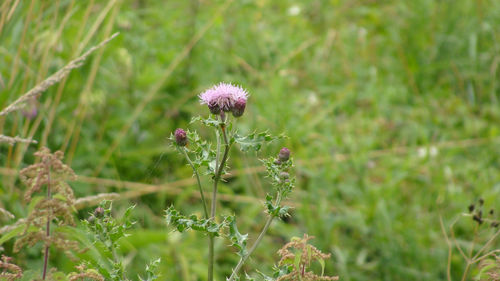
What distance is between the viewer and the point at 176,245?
2051 mm

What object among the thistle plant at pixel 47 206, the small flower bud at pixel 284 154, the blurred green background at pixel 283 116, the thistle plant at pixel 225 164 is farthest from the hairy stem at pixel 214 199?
the blurred green background at pixel 283 116

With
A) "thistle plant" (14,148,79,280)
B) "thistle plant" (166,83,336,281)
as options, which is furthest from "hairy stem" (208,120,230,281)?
"thistle plant" (14,148,79,280)

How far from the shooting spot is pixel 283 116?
279 cm

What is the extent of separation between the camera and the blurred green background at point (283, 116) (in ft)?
7.09

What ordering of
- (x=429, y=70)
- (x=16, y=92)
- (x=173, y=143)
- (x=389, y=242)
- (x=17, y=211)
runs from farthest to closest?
(x=429, y=70)
(x=389, y=242)
(x=16, y=92)
(x=17, y=211)
(x=173, y=143)

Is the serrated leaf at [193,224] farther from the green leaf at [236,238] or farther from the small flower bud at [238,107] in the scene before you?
the small flower bud at [238,107]

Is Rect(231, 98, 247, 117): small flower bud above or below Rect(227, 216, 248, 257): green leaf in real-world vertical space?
above

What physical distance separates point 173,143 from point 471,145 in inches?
91.9

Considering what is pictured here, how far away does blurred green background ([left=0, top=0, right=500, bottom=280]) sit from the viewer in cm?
216

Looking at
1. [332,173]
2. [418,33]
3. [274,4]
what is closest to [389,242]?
[332,173]

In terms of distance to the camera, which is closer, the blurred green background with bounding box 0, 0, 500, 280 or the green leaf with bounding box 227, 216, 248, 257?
the green leaf with bounding box 227, 216, 248, 257

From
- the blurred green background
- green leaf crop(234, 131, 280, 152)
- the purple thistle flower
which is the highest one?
the blurred green background

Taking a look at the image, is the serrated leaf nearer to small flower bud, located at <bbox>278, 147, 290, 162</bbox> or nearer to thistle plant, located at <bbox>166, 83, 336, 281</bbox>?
thistle plant, located at <bbox>166, 83, 336, 281</bbox>

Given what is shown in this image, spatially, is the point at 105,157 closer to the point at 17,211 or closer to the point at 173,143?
the point at 17,211
